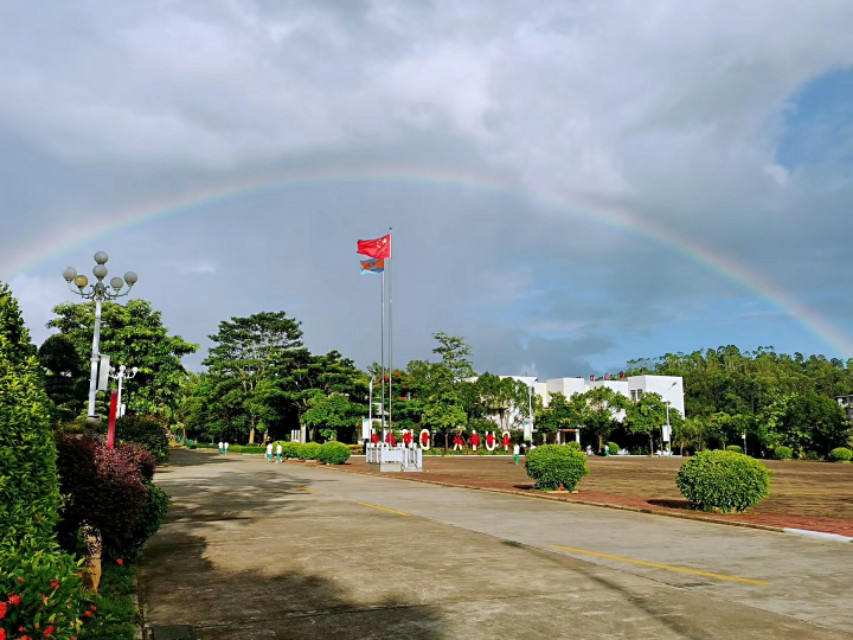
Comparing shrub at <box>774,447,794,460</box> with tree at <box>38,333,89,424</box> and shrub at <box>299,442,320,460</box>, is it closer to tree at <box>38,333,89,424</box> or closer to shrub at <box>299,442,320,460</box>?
shrub at <box>299,442,320,460</box>

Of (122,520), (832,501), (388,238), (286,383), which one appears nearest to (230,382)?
(286,383)

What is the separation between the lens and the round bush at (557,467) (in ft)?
68.0

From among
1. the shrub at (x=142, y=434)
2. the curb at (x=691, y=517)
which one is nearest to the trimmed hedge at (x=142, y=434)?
the shrub at (x=142, y=434)

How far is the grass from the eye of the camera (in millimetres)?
5949

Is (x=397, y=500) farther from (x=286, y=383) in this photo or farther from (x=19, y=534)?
(x=286, y=383)

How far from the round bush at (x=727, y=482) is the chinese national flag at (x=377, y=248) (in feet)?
84.9

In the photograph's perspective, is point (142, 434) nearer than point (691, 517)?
No

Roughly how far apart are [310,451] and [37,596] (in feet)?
135

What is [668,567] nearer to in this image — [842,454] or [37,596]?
[37,596]

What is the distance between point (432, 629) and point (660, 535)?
298 inches

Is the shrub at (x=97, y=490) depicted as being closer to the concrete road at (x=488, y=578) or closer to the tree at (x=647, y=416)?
the concrete road at (x=488, y=578)

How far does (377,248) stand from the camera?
39531mm

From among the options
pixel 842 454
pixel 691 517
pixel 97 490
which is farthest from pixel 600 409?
pixel 97 490

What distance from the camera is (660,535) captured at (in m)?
12.4
